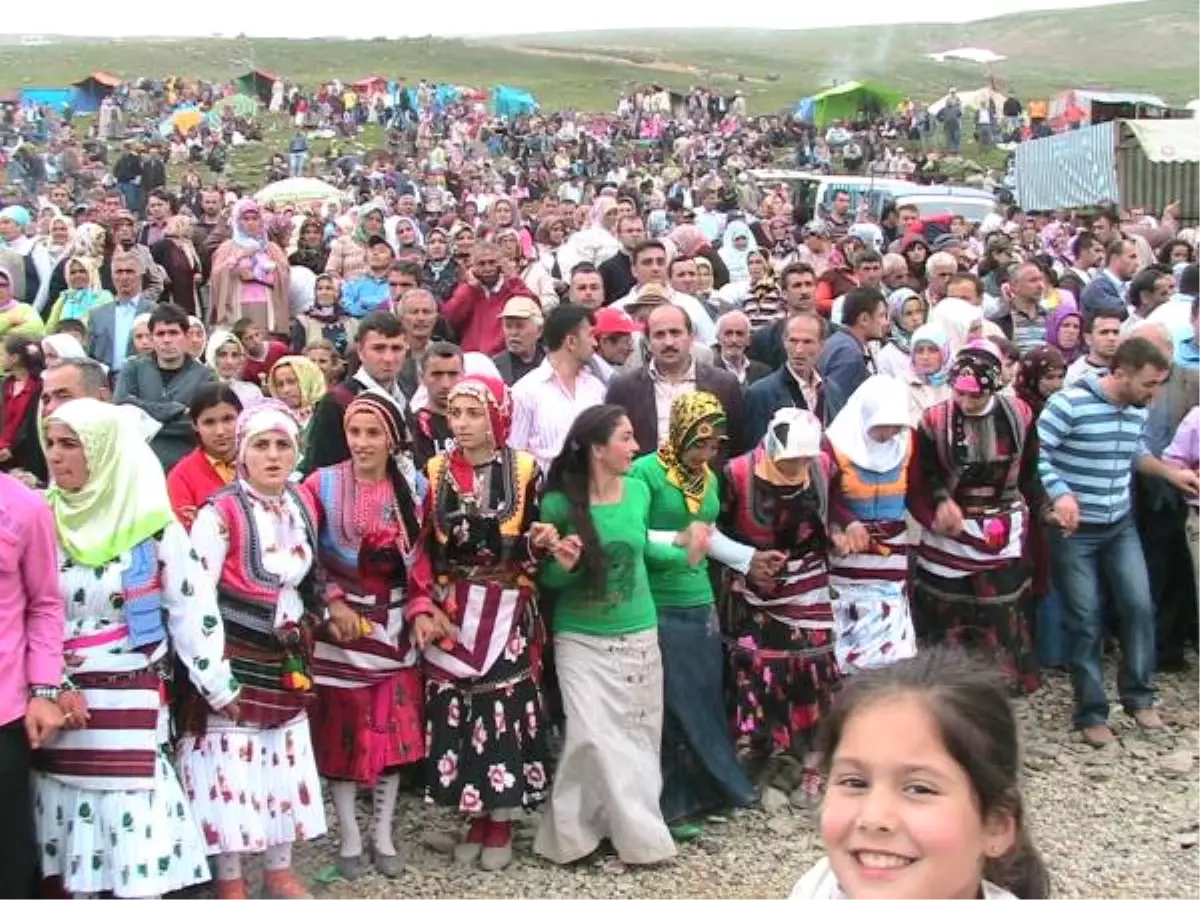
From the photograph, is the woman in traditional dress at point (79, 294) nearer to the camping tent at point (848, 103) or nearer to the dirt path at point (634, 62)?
the camping tent at point (848, 103)

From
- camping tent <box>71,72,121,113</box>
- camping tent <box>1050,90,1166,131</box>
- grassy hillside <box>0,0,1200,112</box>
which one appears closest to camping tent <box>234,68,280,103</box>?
camping tent <box>71,72,121,113</box>

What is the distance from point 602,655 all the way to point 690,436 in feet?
2.88

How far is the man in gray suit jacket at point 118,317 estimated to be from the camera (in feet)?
28.3

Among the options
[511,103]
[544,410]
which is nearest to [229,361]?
[544,410]

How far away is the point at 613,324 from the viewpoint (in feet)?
23.7

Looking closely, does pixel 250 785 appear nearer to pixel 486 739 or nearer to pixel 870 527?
pixel 486 739

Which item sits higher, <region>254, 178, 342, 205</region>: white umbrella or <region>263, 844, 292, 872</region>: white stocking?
<region>254, 178, 342, 205</region>: white umbrella

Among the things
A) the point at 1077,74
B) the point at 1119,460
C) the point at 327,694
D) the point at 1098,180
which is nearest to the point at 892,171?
the point at 1098,180

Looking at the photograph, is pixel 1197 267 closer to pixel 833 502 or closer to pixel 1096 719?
pixel 1096 719

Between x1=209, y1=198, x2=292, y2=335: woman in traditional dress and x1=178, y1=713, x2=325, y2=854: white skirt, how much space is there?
18.5ft

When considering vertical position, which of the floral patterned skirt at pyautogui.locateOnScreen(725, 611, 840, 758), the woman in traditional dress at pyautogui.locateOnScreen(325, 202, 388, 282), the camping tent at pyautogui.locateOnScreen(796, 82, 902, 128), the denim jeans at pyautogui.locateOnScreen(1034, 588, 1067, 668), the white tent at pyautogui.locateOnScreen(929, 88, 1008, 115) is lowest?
the denim jeans at pyautogui.locateOnScreen(1034, 588, 1067, 668)

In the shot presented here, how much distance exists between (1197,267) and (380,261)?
5.59 meters

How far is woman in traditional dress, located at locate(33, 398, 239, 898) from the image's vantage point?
4.14m

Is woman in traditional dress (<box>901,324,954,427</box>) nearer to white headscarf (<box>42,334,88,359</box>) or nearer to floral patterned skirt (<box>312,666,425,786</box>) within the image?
floral patterned skirt (<box>312,666,425,786</box>)
